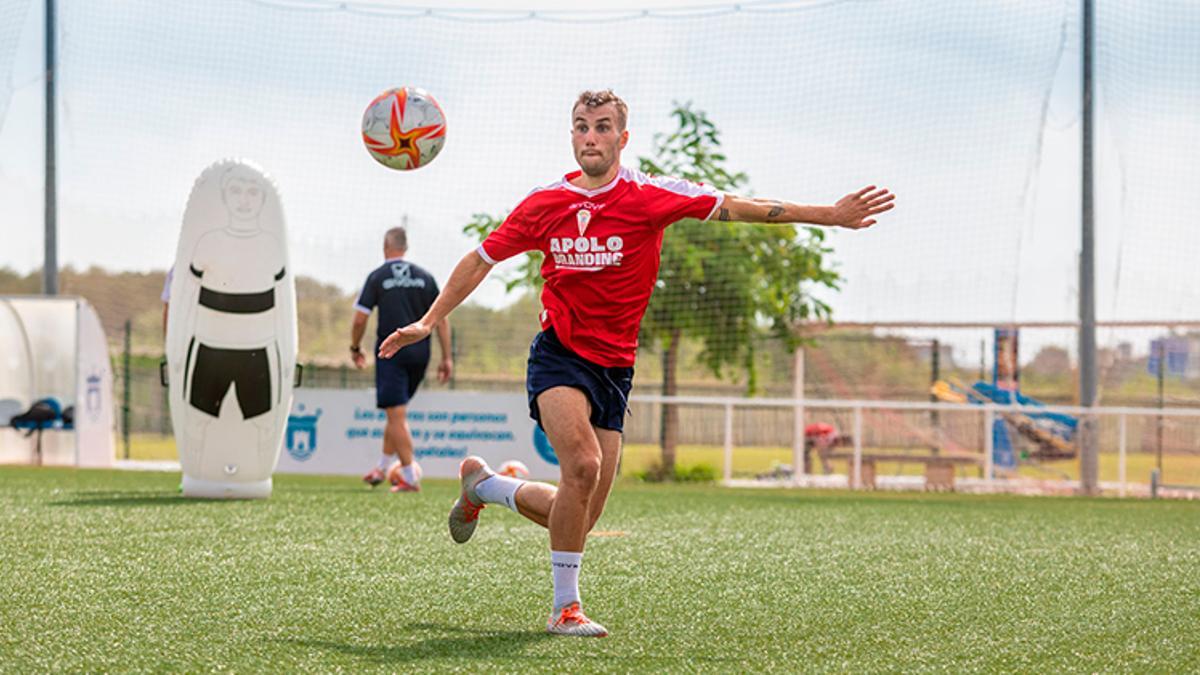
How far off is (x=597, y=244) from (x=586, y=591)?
1498 millimetres

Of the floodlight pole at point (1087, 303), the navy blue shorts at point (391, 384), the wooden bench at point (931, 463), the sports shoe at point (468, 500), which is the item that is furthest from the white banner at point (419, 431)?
the sports shoe at point (468, 500)

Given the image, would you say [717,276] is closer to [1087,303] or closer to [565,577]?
[1087,303]

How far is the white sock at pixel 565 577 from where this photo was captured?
197 inches

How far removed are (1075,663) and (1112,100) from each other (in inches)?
527

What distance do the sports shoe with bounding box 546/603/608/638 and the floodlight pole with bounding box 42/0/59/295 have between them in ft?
48.3

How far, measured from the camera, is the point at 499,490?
578cm

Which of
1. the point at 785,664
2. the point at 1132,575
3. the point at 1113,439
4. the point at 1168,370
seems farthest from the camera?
the point at 1113,439

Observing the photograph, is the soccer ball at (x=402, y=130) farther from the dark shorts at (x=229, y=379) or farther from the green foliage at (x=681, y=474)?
the green foliage at (x=681, y=474)

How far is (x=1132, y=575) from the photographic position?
6.90 meters

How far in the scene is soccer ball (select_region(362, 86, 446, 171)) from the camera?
864cm

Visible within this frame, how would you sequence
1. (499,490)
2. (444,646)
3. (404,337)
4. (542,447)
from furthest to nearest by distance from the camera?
(542,447) < (499,490) < (404,337) < (444,646)

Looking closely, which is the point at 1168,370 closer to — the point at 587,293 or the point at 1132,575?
the point at 1132,575

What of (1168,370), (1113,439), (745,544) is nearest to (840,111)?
(1168,370)

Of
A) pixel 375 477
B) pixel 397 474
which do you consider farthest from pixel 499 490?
pixel 375 477
